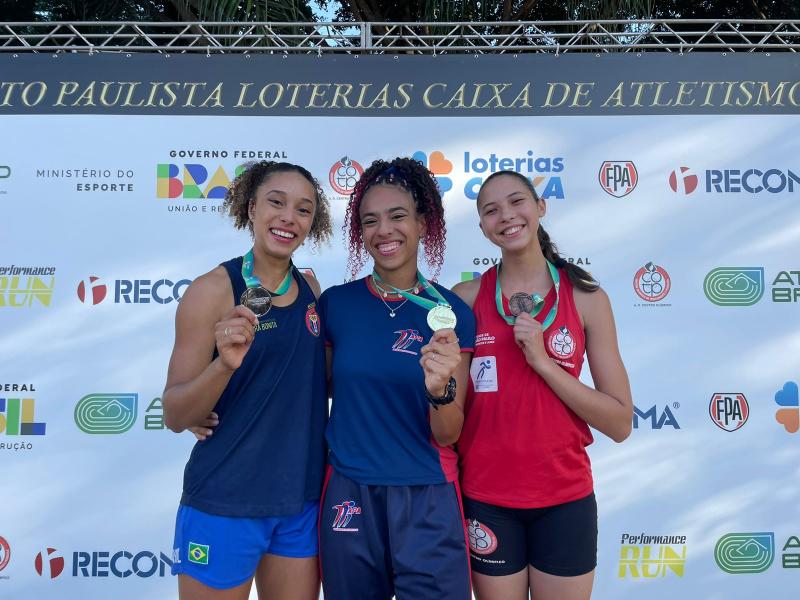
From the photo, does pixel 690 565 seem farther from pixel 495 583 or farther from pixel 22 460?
pixel 22 460

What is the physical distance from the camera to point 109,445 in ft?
11.0

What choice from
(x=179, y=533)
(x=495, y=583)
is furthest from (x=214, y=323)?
(x=495, y=583)

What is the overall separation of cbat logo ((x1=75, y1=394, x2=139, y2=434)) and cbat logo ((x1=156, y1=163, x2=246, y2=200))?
3.86ft

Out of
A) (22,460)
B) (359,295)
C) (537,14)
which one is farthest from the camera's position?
(537,14)

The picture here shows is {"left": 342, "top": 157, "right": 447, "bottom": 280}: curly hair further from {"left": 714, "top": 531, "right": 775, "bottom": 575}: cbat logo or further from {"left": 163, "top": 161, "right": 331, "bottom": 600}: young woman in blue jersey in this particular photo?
{"left": 714, "top": 531, "right": 775, "bottom": 575}: cbat logo

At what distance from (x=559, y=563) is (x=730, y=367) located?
2094 millimetres

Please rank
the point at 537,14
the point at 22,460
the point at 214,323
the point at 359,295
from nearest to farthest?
the point at 214,323 < the point at 359,295 < the point at 22,460 < the point at 537,14

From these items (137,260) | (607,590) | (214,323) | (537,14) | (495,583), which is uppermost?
(537,14)

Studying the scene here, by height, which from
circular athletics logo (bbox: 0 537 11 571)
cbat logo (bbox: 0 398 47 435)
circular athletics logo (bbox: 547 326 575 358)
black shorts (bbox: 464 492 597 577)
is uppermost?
circular athletics logo (bbox: 547 326 575 358)

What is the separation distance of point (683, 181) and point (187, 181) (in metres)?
2.84

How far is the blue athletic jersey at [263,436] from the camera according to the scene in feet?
5.72

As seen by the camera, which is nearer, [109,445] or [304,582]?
[304,582]

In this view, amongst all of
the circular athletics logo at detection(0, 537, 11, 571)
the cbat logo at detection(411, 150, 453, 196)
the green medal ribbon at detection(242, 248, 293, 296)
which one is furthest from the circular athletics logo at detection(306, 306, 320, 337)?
the circular athletics logo at detection(0, 537, 11, 571)

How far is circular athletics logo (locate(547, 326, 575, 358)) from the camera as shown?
74.7 inches
